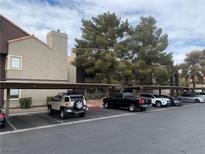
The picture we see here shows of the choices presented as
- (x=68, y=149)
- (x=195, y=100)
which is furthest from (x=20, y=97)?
(x=195, y=100)

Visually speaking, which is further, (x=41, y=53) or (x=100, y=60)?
(x=100, y=60)

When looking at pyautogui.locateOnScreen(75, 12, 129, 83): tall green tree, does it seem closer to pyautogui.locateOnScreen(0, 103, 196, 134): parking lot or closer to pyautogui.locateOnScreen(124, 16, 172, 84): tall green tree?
pyautogui.locateOnScreen(124, 16, 172, 84): tall green tree

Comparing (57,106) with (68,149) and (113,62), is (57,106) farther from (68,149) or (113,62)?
(113,62)

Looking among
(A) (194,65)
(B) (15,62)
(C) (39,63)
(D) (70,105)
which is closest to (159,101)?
(D) (70,105)

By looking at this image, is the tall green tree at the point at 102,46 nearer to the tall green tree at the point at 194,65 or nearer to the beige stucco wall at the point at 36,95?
the beige stucco wall at the point at 36,95

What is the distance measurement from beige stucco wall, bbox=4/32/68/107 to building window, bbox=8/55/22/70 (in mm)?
328

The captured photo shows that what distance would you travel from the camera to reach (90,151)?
695cm

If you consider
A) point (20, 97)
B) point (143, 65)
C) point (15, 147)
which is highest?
point (143, 65)

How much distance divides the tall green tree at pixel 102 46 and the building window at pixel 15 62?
8534 millimetres

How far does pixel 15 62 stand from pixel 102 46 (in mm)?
12151

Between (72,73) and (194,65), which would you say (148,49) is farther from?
(194,65)

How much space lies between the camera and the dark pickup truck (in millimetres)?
19538

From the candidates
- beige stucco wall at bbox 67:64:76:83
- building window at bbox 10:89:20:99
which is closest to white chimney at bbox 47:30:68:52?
beige stucco wall at bbox 67:64:76:83

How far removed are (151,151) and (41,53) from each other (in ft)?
63.7
